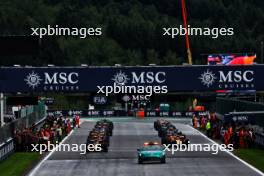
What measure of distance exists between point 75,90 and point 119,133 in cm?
3702

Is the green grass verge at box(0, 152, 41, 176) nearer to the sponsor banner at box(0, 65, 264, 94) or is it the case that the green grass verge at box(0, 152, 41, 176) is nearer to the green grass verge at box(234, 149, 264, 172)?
the sponsor banner at box(0, 65, 264, 94)

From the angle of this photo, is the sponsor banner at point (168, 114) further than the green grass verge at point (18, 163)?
Yes

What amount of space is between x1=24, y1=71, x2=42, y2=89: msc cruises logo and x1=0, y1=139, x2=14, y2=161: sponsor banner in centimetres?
609

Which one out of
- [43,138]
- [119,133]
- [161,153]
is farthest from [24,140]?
[119,133]

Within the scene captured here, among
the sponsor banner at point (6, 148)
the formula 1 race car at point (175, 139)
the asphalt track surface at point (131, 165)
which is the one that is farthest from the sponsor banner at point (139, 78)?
the formula 1 race car at point (175, 139)

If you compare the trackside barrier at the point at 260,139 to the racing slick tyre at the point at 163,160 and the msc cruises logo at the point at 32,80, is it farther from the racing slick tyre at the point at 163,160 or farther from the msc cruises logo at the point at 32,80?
the msc cruises logo at the point at 32,80

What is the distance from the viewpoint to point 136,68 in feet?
143

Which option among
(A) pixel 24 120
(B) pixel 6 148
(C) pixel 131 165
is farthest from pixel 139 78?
(A) pixel 24 120

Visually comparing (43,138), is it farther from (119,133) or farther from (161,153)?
(119,133)

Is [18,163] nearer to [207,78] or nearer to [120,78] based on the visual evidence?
[120,78]

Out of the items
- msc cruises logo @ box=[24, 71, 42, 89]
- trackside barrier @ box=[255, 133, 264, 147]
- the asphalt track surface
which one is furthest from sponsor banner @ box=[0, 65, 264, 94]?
trackside barrier @ box=[255, 133, 264, 147]

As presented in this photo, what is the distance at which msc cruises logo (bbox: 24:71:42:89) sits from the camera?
44.2 meters

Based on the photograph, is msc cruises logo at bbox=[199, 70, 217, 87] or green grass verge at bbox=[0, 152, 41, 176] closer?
green grass verge at bbox=[0, 152, 41, 176]

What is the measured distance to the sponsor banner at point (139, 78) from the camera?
43625 millimetres
